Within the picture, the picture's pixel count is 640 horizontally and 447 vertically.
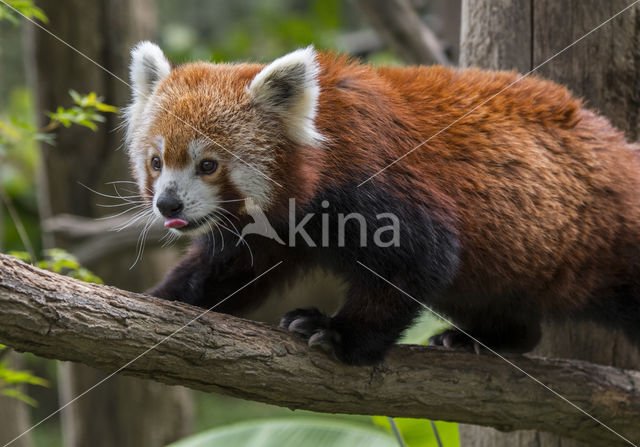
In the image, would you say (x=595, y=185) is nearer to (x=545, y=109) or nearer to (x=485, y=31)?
(x=545, y=109)

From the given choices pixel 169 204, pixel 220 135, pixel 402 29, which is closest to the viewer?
pixel 169 204

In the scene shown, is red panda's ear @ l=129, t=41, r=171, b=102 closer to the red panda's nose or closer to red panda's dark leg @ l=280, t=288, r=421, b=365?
the red panda's nose

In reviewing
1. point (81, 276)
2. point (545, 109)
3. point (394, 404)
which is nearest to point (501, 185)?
point (545, 109)

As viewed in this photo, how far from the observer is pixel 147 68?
2625 mm

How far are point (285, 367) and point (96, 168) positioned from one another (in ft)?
11.1

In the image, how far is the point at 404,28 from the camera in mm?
5031

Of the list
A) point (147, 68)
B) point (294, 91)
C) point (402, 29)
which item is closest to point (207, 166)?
point (294, 91)

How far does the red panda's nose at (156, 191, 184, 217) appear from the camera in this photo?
7.47ft

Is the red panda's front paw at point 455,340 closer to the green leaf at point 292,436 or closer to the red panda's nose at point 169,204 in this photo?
the green leaf at point 292,436

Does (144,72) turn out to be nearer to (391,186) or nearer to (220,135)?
(220,135)

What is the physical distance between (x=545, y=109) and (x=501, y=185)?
1.25 ft

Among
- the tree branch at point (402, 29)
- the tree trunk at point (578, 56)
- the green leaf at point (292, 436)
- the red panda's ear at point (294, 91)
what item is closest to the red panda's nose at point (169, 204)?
the red panda's ear at point (294, 91)

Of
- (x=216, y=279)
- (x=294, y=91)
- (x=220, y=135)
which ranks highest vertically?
(x=294, y=91)

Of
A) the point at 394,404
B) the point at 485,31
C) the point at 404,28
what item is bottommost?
the point at 394,404
